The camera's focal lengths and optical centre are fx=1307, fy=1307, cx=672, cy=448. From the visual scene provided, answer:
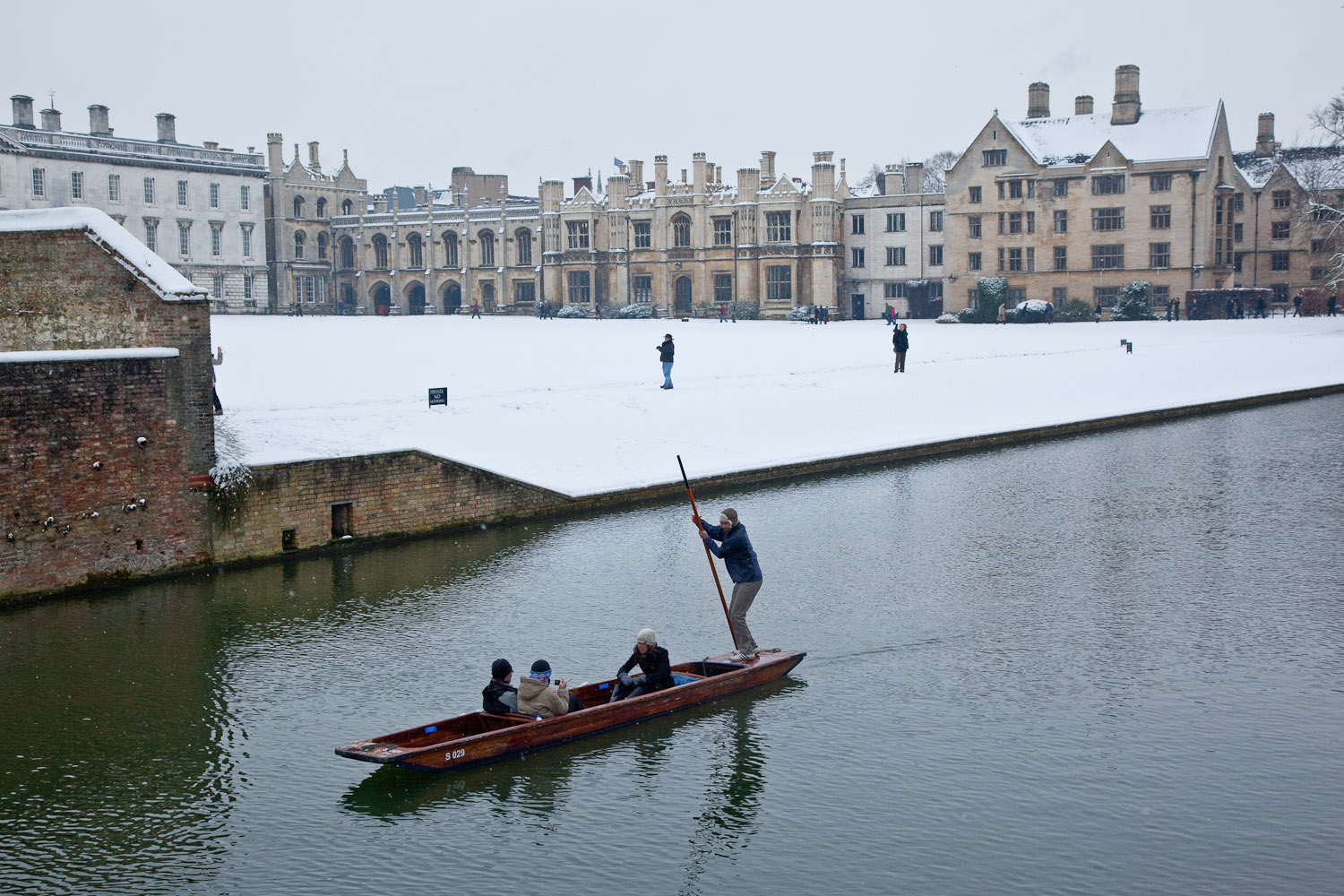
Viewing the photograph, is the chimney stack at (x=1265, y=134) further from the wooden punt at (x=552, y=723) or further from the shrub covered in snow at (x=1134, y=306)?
the wooden punt at (x=552, y=723)

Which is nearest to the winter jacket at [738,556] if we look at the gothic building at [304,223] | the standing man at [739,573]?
the standing man at [739,573]

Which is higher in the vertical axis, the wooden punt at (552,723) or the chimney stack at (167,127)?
the chimney stack at (167,127)

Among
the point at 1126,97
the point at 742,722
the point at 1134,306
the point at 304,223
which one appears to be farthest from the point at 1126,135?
the point at 742,722

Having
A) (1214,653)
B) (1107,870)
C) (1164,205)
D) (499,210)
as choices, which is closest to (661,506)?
(1214,653)

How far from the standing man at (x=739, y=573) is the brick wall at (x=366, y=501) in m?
9.93

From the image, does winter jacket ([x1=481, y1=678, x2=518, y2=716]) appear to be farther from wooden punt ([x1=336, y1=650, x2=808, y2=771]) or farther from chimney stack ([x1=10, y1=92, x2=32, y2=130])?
chimney stack ([x1=10, y1=92, x2=32, y2=130])

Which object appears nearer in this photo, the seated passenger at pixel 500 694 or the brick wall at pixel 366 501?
the seated passenger at pixel 500 694

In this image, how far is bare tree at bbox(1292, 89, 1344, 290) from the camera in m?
60.4

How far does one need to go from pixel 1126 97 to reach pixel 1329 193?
12190 mm

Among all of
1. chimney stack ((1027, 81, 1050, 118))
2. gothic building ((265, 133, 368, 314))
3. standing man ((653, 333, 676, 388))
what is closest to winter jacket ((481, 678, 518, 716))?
standing man ((653, 333, 676, 388))

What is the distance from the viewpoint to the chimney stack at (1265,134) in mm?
88875

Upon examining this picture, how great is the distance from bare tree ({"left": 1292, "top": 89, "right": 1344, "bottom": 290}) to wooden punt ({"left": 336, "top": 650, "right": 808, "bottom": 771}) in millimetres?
53053

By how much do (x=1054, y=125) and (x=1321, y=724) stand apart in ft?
227

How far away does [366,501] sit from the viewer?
79.3ft
